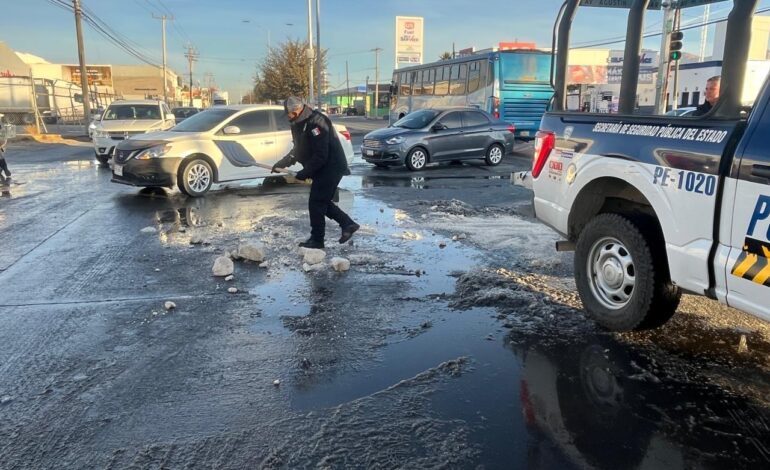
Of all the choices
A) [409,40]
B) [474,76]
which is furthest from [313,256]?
[409,40]

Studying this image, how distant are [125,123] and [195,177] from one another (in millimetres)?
7743

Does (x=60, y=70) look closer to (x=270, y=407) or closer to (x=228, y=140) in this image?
(x=228, y=140)

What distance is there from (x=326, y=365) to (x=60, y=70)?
307ft

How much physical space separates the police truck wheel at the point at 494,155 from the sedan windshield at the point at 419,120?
2.00 meters

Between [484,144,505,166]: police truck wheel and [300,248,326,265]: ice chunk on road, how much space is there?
11.4 metres

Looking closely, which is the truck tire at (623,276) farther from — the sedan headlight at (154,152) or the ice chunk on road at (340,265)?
the sedan headlight at (154,152)

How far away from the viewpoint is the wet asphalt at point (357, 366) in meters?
2.94

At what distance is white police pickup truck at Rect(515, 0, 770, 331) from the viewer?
315 cm

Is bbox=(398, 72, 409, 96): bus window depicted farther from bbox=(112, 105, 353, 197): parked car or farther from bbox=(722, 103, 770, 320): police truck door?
bbox=(722, 103, 770, 320): police truck door

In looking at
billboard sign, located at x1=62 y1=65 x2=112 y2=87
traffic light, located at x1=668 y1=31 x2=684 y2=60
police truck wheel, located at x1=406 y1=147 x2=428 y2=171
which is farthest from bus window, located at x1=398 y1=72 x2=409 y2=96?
billboard sign, located at x1=62 y1=65 x2=112 y2=87

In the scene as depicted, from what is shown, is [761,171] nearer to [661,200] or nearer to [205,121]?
[661,200]

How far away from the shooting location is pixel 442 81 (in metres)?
24.8

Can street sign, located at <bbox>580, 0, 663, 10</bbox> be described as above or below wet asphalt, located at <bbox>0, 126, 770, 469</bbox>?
above

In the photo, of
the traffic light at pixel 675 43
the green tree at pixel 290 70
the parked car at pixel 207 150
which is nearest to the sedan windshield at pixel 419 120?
the parked car at pixel 207 150
